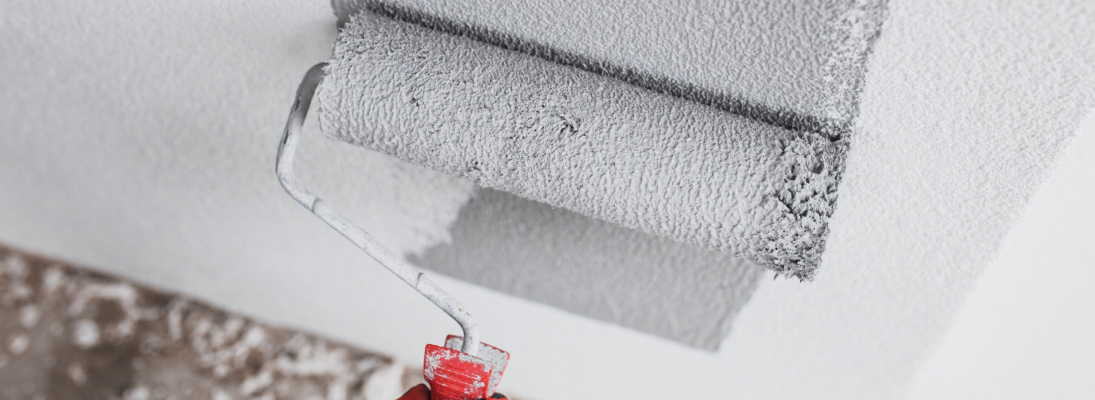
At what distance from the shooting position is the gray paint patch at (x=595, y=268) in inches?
26.2

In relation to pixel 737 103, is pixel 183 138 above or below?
below

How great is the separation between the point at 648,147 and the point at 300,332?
74cm

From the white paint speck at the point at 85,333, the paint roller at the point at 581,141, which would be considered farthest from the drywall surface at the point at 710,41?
the white paint speck at the point at 85,333

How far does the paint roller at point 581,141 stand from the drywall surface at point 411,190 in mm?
91

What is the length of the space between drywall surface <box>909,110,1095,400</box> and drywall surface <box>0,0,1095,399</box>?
51 mm

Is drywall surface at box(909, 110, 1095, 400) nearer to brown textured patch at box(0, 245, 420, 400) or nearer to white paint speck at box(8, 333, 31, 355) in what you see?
brown textured patch at box(0, 245, 420, 400)

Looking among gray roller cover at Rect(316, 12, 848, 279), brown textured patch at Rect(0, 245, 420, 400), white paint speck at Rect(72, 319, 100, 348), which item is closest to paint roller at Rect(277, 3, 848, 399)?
gray roller cover at Rect(316, 12, 848, 279)

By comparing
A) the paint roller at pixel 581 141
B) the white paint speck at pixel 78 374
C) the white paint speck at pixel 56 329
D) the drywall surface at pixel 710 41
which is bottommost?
the white paint speck at pixel 78 374

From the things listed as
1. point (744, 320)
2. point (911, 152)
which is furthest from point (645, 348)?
point (911, 152)

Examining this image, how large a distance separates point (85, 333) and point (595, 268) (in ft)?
2.73

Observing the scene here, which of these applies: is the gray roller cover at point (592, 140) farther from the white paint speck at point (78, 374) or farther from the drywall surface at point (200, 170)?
the white paint speck at point (78, 374)

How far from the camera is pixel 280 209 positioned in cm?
81

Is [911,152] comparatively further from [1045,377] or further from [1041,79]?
[1045,377]

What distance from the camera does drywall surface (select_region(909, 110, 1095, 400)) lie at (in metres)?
0.57
